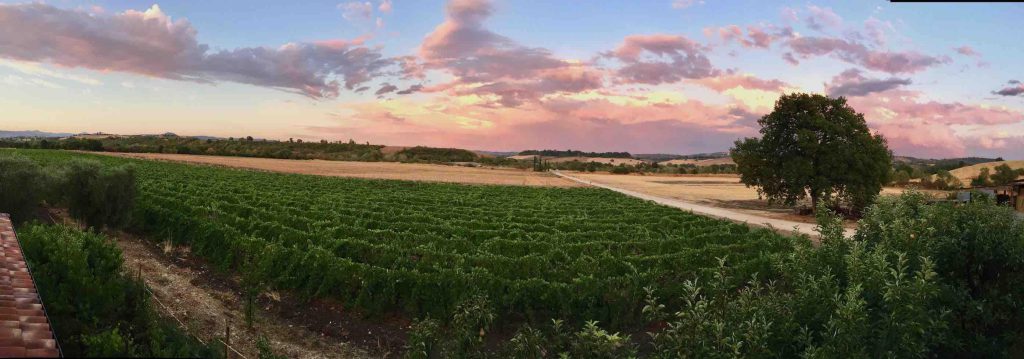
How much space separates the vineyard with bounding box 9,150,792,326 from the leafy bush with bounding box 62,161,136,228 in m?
1.58

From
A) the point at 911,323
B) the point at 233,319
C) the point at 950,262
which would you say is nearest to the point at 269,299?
the point at 233,319

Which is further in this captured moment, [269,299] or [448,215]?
[448,215]

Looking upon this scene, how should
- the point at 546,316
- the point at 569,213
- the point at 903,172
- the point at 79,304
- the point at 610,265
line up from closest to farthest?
the point at 79,304, the point at 546,316, the point at 610,265, the point at 569,213, the point at 903,172

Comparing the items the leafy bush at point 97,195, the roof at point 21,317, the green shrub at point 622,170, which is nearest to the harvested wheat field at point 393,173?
the green shrub at point 622,170

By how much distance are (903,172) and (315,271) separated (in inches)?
3497

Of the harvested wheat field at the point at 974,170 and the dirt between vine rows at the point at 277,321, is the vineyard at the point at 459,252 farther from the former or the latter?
the harvested wheat field at the point at 974,170

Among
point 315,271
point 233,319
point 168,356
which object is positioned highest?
point 168,356

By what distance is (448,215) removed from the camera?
2419 cm

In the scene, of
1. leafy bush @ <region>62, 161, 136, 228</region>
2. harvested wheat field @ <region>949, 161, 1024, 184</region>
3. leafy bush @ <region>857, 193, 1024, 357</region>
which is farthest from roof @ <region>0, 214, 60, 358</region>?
harvested wheat field @ <region>949, 161, 1024, 184</region>

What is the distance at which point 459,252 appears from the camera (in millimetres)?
16453

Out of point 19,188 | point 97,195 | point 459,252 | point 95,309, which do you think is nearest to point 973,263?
point 459,252

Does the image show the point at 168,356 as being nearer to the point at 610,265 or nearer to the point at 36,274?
the point at 36,274

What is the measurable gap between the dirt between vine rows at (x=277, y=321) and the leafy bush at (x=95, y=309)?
2614mm

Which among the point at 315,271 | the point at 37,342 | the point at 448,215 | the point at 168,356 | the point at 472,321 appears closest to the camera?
the point at 37,342
